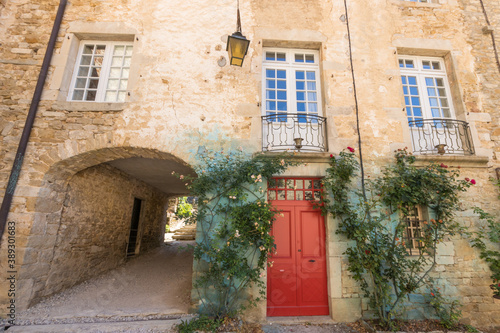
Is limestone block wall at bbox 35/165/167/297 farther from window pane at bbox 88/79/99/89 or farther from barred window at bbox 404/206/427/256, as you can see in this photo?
barred window at bbox 404/206/427/256

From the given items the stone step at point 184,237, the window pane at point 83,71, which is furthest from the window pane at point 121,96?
the stone step at point 184,237

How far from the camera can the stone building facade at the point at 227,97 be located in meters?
3.72

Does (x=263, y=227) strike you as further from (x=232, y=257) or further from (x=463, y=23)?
(x=463, y=23)

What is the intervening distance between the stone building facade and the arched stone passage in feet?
0.09

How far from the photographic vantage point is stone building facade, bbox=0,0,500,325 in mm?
3719

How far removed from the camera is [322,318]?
3502 mm

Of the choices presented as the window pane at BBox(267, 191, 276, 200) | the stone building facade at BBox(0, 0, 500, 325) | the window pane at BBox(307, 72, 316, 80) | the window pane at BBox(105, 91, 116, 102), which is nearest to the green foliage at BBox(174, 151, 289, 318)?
the window pane at BBox(267, 191, 276, 200)

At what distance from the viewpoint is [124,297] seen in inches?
163

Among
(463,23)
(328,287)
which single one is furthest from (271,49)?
(328,287)

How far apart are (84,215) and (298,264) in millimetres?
Result: 4062

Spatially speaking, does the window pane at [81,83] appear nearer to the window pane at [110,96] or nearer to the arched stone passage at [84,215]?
the window pane at [110,96]

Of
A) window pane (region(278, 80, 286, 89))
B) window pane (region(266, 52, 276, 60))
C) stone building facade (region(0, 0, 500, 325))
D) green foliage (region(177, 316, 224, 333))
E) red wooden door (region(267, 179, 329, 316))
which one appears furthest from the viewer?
window pane (region(266, 52, 276, 60))

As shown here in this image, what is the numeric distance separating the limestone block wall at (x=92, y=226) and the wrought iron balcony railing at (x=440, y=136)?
6.14 meters

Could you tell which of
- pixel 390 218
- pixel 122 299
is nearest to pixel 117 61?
pixel 122 299
